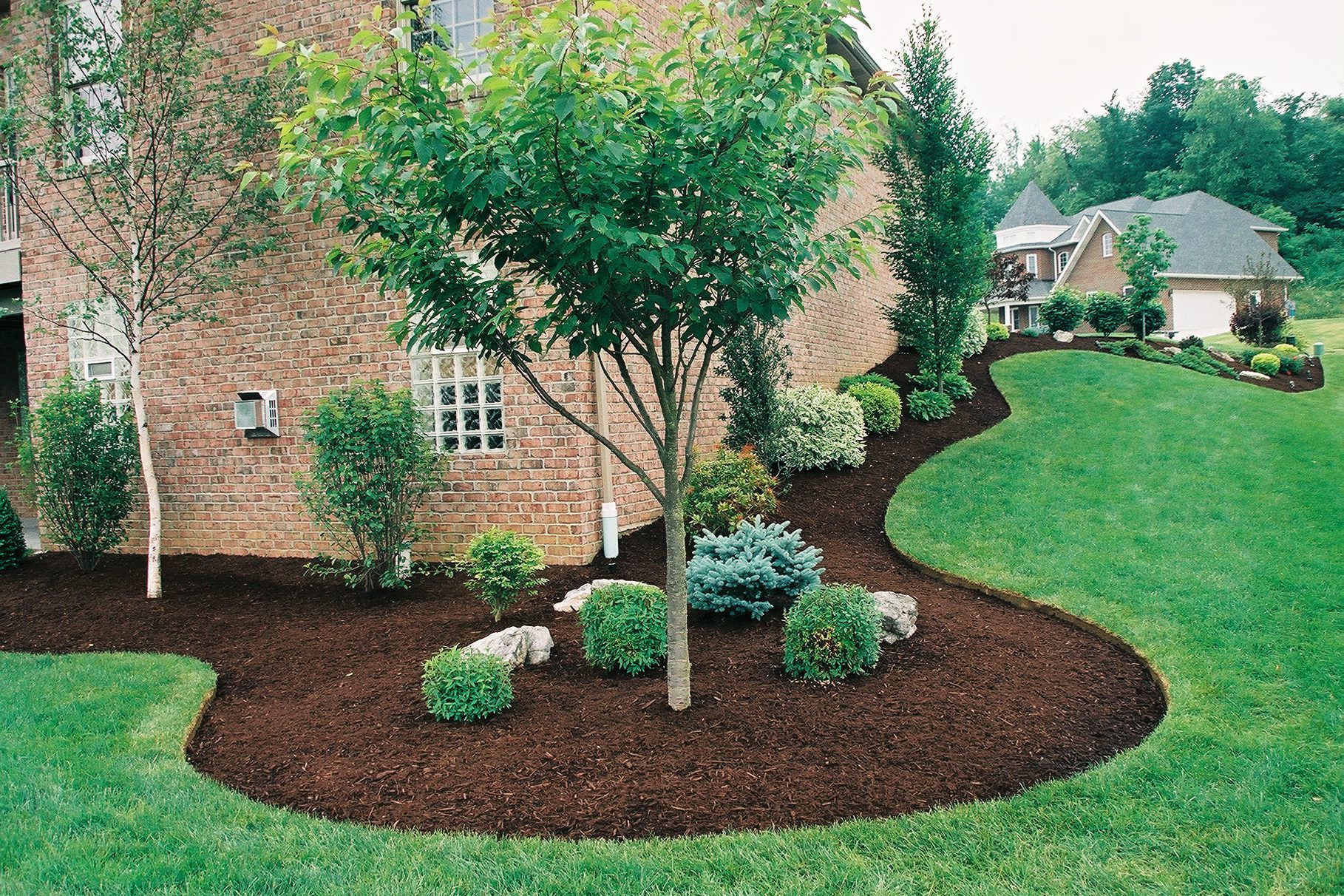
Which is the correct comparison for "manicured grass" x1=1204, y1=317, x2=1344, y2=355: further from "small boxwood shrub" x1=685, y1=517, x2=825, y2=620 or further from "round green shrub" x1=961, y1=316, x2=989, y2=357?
"small boxwood shrub" x1=685, y1=517, x2=825, y2=620

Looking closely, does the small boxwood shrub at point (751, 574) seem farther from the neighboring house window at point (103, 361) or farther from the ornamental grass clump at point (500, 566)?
the neighboring house window at point (103, 361)

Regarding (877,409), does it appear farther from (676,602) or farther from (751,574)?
(676,602)

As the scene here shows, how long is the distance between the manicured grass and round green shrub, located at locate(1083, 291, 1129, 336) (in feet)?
8.69

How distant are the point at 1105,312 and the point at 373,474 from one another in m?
17.9

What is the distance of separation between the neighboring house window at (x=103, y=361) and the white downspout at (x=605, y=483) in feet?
17.6

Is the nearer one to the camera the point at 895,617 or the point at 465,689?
the point at 465,689

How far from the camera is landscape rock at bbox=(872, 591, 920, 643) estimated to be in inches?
193

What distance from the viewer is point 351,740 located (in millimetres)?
4020

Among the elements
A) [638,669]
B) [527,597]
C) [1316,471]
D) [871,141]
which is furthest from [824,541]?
[1316,471]

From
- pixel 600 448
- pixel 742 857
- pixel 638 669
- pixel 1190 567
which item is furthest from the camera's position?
pixel 600 448

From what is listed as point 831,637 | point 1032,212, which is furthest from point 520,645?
point 1032,212

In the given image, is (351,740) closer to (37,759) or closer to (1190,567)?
(37,759)

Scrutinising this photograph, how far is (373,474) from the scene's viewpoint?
6.44m

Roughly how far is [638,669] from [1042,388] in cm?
1056
